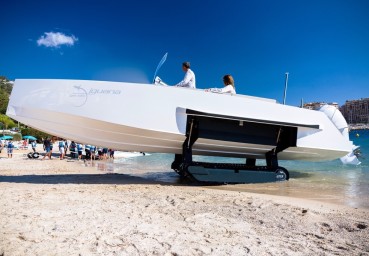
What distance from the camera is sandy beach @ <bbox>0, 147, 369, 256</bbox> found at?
7.76 feet

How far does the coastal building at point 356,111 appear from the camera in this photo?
98.2 metres

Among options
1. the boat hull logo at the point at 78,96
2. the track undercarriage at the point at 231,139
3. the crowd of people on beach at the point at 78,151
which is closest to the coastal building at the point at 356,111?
the crowd of people on beach at the point at 78,151

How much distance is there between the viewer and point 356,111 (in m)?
100

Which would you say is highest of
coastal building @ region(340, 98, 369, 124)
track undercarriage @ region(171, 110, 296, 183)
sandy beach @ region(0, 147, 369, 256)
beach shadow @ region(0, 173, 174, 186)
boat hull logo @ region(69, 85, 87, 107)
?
coastal building @ region(340, 98, 369, 124)

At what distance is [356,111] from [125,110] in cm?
11461

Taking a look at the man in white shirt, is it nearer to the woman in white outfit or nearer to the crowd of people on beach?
the woman in white outfit

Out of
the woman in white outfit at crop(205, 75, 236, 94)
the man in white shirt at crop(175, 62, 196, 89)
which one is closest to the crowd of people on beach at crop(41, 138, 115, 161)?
the man in white shirt at crop(175, 62, 196, 89)

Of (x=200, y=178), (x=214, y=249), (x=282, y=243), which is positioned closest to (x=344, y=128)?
(x=200, y=178)

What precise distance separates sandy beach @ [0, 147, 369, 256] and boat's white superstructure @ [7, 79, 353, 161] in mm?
1659

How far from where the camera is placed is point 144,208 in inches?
150

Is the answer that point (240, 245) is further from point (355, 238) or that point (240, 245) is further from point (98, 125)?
point (98, 125)

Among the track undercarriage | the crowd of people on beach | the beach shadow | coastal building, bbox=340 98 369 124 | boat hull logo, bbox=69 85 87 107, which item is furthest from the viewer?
coastal building, bbox=340 98 369 124

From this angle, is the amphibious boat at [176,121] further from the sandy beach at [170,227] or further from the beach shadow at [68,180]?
the sandy beach at [170,227]

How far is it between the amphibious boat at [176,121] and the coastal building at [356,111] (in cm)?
10592
